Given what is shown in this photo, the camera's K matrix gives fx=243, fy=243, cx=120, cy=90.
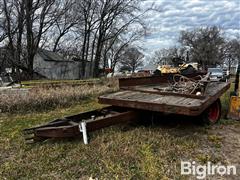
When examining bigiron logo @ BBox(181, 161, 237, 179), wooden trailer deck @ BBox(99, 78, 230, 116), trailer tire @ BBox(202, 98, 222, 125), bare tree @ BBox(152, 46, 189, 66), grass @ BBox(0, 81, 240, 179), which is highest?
bare tree @ BBox(152, 46, 189, 66)

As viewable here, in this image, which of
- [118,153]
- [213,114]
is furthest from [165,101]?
[213,114]

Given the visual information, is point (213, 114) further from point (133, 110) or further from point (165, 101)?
point (133, 110)

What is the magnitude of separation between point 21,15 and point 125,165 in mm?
19526

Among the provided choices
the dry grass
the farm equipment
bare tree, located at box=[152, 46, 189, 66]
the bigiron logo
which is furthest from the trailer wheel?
bare tree, located at box=[152, 46, 189, 66]

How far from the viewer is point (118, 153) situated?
311cm

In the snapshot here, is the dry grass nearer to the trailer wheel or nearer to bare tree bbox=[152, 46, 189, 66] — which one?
the trailer wheel

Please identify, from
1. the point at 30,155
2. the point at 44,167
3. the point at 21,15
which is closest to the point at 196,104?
the point at 44,167

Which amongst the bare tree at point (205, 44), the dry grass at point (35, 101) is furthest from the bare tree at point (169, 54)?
the dry grass at point (35, 101)

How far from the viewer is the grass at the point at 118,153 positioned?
2.68m

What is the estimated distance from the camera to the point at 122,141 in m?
3.50

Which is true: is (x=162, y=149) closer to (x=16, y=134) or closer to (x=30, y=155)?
(x=30, y=155)

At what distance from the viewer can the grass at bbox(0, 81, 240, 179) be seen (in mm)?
2676

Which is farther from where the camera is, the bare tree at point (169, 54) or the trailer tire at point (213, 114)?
the bare tree at point (169, 54)

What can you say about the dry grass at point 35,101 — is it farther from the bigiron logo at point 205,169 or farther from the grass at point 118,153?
the bigiron logo at point 205,169
